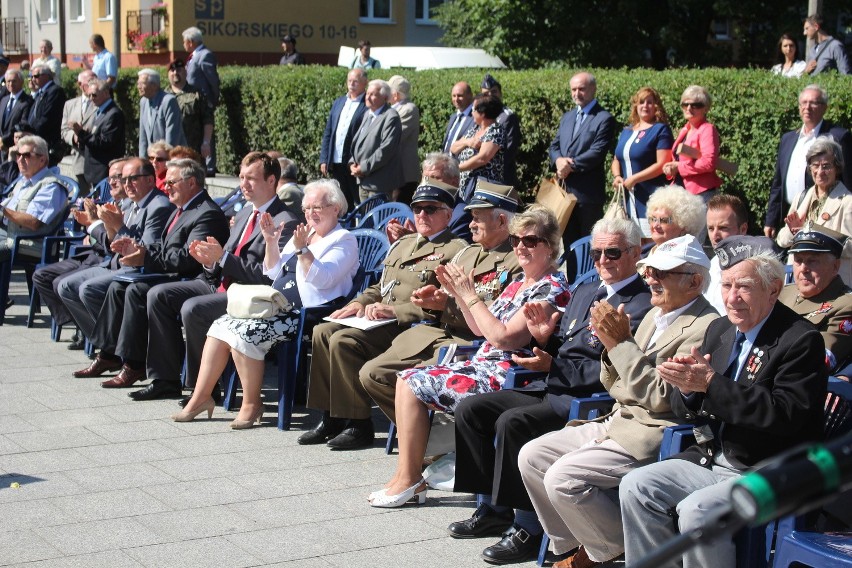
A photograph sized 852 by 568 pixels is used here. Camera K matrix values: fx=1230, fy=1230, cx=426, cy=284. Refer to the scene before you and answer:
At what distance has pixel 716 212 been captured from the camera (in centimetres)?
639

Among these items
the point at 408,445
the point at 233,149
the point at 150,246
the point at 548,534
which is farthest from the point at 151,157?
the point at 233,149

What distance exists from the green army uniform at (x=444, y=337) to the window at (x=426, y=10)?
35.1 m

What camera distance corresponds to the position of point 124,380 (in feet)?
26.9

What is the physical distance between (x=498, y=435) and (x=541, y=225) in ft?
3.52

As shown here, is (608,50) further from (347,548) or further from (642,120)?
(347,548)

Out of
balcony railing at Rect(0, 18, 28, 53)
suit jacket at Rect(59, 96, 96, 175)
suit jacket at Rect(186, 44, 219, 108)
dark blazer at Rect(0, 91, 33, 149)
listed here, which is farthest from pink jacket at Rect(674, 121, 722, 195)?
balcony railing at Rect(0, 18, 28, 53)

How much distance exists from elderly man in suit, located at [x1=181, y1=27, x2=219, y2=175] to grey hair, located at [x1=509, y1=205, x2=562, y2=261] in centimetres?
1136

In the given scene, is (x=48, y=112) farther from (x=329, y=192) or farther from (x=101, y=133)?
(x=329, y=192)

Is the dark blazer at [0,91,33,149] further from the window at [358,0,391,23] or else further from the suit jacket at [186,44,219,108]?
the window at [358,0,391,23]

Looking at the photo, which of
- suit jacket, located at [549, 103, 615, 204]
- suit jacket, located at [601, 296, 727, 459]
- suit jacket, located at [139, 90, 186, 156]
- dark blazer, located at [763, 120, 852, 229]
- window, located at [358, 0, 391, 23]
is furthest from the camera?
window, located at [358, 0, 391, 23]

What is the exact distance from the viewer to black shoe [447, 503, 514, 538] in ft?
17.6

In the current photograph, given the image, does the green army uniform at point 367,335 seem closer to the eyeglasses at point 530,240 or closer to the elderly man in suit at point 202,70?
the eyeglasses at point 530,240

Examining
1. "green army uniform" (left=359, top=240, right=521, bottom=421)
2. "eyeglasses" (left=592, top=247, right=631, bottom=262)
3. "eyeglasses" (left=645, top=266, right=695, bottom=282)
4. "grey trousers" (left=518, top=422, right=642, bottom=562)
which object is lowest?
"grey trousers" (left=518, top=422, right=642, bottom=562)

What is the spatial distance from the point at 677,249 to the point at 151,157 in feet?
20.7
